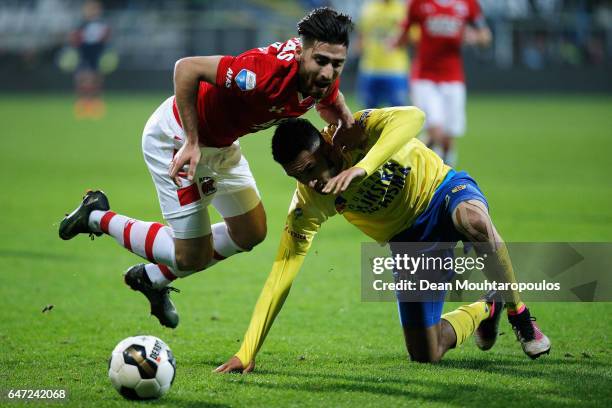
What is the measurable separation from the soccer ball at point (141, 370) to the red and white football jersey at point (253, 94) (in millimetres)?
1444

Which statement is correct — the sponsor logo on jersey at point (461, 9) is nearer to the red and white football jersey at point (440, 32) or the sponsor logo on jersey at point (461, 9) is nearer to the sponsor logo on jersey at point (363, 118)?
the red and white football jersey at point (440, 32)

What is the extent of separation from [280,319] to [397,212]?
5.29 ft

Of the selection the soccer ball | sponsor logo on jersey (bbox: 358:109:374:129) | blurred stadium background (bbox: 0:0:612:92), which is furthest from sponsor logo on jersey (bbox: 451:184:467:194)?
blurred stadium background (bbox: 0:0:612:92)

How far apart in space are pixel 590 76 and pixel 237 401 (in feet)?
83.5

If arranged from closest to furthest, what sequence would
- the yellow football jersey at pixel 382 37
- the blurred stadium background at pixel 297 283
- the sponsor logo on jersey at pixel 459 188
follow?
1. the blurred stadium background at pixel 297 283
2. the sponsor logo on jersey at pixel 459 188
3. the yellow football jersey at pixel 382 37

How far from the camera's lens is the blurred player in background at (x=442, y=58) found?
12.4 m

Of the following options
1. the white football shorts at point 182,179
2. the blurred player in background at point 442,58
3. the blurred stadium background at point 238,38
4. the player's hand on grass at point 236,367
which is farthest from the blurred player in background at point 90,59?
the player's hand on grass at point 236,367

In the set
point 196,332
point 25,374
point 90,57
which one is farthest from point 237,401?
point 90,57

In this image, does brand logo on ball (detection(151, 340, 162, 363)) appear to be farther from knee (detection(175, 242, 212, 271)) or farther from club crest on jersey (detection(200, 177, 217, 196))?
club crest on jersey (detection(200, 177, 217, 196))

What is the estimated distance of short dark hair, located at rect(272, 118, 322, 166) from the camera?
4.92 m

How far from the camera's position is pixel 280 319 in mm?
6684

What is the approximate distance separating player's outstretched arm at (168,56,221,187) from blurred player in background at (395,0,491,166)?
24.7 ft

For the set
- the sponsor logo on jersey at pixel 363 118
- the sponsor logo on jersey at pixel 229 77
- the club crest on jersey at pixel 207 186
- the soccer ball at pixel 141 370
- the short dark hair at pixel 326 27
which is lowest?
the soccer ball at pixel 141 370

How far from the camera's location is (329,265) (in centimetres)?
857
